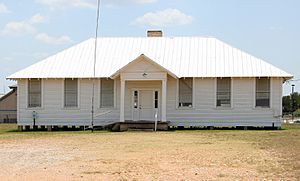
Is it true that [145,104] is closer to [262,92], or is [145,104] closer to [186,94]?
[186,94]

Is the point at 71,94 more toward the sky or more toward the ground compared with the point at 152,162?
more toward the sky

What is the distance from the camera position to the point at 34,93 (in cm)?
3553

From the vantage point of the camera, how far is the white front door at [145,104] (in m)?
34.9

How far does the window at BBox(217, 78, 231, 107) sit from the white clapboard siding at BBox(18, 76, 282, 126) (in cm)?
28

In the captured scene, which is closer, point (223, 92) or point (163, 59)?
point (223, 92)

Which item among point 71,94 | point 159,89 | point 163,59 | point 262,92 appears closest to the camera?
point 262,92

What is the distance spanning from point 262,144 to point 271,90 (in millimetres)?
13408

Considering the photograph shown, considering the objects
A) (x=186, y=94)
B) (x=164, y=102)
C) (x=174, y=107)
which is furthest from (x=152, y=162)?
(x=186, y=94)

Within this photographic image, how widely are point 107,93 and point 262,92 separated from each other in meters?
9.74

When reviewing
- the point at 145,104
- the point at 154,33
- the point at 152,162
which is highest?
the point at 154,33

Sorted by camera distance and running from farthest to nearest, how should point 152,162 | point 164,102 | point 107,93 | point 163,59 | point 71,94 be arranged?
point 163,59
point 71,94
point 107,93
point 164,102
point 152,162

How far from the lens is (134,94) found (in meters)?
35.1

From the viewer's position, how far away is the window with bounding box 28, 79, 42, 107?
1395 inches

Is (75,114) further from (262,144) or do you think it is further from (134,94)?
(262,144)
